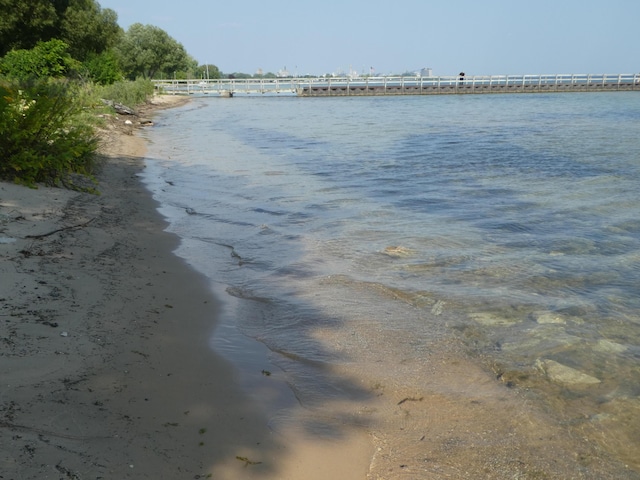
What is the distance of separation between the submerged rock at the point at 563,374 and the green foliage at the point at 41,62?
2509cm

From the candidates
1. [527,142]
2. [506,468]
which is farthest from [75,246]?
[527,142]

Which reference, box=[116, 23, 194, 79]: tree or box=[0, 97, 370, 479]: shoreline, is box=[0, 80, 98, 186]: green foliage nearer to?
box=[0, 97, 370, 479]: shoreline

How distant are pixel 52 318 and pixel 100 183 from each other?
627 cm

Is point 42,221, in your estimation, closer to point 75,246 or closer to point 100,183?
point 75,246

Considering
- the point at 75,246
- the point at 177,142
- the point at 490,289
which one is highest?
the point at 75,246

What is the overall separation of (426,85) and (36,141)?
7258 cm

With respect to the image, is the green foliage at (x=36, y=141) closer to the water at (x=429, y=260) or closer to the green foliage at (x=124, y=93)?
the water at (x=429, y=260)

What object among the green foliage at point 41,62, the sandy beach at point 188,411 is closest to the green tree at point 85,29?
the green foliage at point 41,62

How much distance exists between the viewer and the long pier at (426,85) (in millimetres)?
72688

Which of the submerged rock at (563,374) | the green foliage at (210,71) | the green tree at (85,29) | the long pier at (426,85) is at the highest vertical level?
the green tree at (85,29)

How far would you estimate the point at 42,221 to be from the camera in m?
6.52

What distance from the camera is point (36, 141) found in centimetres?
827

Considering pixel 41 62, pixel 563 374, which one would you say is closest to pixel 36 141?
pixel 563 374

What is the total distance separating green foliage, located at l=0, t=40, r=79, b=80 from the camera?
25578 millimetres
